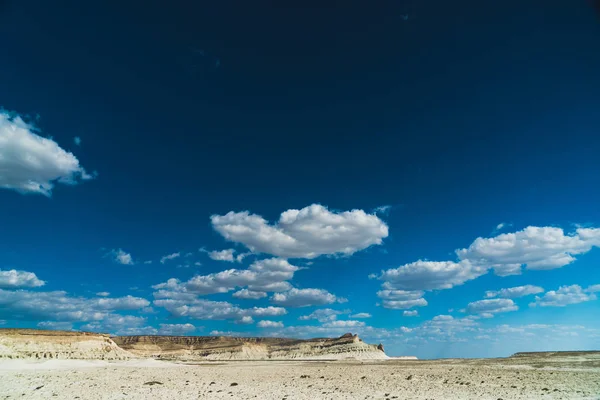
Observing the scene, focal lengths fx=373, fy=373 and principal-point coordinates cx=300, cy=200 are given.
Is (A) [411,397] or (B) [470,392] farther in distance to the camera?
(B) [470,392]

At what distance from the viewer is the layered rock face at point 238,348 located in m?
150

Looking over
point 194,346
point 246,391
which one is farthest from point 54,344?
point 194,346

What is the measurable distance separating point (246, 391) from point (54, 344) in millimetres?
82440

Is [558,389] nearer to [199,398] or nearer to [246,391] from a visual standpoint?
[246,391]

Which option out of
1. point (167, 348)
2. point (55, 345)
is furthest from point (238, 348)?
point (55, 345)

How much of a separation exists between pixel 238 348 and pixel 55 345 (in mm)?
89298

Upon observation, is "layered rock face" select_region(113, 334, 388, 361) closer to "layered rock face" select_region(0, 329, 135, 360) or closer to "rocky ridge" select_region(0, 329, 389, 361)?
"rocky ridge" select_region(0, 329, 389, 361)

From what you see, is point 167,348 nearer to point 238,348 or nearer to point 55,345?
point 238,348

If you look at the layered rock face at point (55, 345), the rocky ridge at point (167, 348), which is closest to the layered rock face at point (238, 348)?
the rocky ridge at point (167, 348)

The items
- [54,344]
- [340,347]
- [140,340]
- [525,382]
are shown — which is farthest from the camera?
[140,340]

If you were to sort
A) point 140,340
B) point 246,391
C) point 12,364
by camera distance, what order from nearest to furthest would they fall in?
point 246,391
point 12,364
point 140,340

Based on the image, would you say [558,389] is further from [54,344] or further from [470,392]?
[54,344]

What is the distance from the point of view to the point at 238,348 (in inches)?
6388

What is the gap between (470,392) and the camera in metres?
21.3
